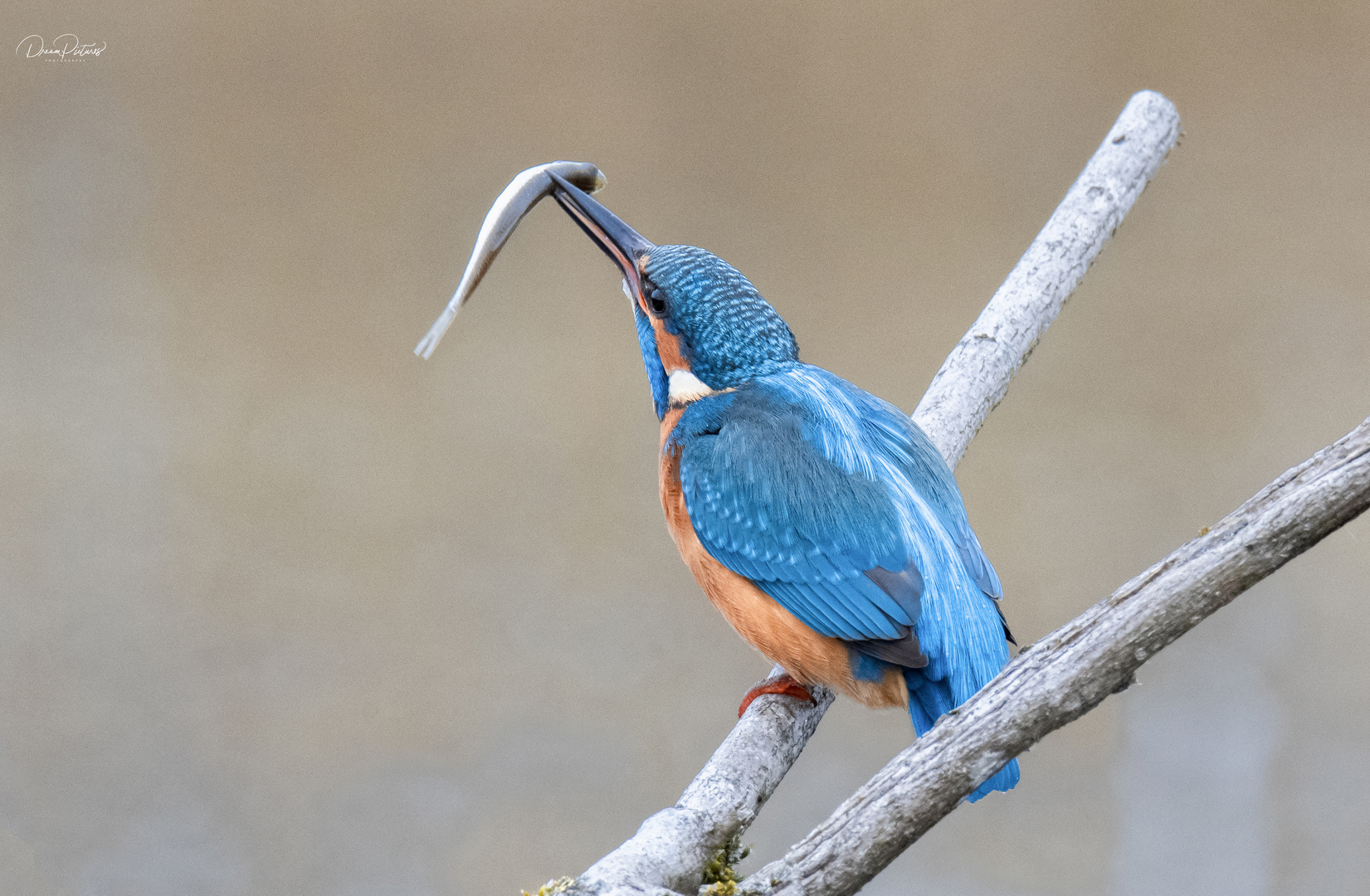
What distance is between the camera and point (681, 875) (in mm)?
851

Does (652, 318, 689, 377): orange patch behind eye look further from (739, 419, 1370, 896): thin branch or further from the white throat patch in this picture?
(739, 419, 1370, 896): thin branch

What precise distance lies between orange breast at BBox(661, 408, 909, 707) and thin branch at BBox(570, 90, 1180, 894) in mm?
53

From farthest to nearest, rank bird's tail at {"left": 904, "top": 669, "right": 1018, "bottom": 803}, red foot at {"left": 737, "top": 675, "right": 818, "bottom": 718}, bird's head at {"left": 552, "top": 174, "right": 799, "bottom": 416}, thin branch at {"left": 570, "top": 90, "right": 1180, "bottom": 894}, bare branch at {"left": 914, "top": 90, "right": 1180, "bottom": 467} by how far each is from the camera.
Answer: bare branch at {"left": 914, "top": 90, "right": 1180, "bottom": 467} → bird's head at {"left": 552, "top": 174, "right": 799, "bottom": 416} → red foot at {"left": 737, "top": 675, "right": 818, "bottom": 718} → bird's tail at {"left": 904, "top": 669, "right": 1018, "bottom": 803} → thin branch at {"left": 570, "top": 90, "right": 1180, "bottom": 894}

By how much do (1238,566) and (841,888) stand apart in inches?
12.3

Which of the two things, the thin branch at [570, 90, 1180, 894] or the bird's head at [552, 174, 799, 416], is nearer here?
the thin branch at [570, 90, 1180, 894]

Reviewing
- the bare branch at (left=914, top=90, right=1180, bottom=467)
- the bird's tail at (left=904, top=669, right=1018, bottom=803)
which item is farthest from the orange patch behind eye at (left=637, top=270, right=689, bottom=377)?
the bird's tail at (left=904, top=669, right=1018, bottom=803)

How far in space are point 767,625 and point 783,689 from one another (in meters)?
0.07

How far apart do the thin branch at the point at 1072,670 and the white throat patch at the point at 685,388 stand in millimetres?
718

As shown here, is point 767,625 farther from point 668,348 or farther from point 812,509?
point 668,348

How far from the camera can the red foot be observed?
1317 mm

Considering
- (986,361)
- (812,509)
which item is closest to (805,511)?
(812,509)

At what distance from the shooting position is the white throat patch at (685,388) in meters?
1.45

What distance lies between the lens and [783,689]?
1317 millimetres

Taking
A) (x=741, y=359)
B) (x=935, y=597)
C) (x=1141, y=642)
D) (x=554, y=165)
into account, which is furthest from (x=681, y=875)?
(x=554, y=165)
